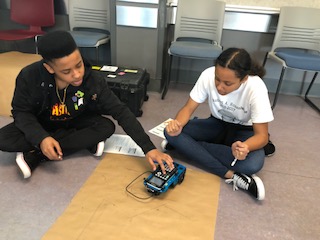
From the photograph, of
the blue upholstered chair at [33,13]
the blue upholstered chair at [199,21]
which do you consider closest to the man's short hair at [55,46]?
the blue upholstered chair at [199,21]

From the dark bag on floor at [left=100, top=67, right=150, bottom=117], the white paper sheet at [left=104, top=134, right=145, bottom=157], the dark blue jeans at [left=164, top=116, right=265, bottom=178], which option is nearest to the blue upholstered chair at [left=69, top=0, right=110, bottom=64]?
the dark bag on floor at [left=100, top=67, right=150, bottom=117]

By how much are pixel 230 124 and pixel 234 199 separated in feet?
1.28

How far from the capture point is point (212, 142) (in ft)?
5.22

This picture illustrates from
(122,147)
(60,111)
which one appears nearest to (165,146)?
(122,147)

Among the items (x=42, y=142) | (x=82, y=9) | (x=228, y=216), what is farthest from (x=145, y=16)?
(x=228, y=216)

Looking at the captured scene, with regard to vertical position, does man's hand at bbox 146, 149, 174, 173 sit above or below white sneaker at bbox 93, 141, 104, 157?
above

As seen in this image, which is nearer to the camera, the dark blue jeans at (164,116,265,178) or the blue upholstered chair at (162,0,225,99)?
the dark blue jeans at (164,116,265,178)

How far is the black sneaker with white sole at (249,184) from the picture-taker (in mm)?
1286

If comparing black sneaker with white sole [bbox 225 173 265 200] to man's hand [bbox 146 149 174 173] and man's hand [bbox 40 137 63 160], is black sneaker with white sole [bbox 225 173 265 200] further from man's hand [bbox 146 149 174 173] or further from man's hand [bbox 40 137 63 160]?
man's hand [bbox 40 137 63 160]

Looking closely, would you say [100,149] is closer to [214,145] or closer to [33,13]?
[214,145]

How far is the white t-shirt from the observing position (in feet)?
4.20

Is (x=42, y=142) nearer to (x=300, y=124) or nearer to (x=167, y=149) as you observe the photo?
(x=167, y=149)

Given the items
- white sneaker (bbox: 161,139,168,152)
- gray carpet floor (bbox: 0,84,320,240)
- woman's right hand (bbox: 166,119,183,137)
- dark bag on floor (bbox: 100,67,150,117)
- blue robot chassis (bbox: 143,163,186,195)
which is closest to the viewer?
gray carpet floor (bbox: 0,84,320,240)

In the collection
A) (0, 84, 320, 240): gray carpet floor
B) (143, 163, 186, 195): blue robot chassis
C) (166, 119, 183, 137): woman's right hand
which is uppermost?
(166, 119, 183, 137): woman's right hand
